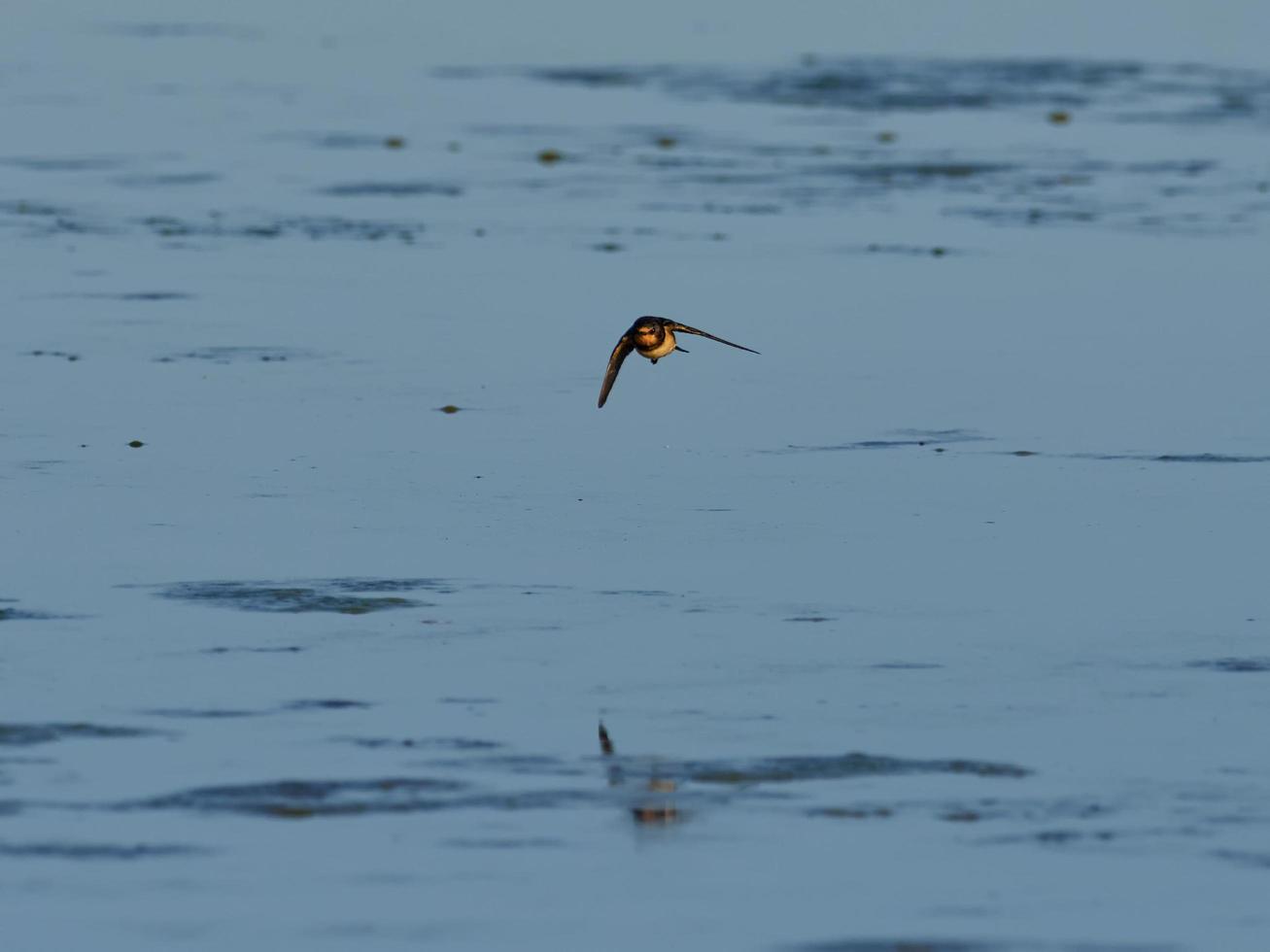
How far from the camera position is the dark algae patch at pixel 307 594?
9461mm

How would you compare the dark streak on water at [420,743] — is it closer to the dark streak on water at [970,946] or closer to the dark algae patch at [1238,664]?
the dark streak on water at [970,946]

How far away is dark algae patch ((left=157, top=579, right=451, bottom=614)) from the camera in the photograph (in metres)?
9.46

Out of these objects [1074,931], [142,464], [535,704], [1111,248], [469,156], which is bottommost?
[1074,931]

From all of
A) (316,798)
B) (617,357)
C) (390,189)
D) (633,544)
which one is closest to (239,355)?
(617,357)

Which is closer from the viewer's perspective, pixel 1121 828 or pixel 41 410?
pixel 1121 828

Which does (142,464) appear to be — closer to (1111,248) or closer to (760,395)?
(760,395)

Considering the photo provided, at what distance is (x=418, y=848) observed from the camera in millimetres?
7102

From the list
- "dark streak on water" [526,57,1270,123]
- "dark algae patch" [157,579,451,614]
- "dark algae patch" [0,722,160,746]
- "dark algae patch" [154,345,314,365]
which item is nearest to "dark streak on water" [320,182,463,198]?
"dark algae patch" [154,345,314,365]

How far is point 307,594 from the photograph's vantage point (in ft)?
31.5

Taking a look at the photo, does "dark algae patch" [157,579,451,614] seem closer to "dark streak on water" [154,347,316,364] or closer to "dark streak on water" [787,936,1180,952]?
"dark streak on water" [787,936,1180,952]

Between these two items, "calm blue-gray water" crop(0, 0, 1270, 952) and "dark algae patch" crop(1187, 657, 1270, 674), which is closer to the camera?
"calm blue-gray water" crop(0, 0, 1270, 952)

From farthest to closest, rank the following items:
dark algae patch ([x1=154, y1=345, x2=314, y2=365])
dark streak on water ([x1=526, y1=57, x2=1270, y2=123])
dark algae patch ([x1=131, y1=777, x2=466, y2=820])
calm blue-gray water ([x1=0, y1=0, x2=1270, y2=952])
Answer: dark streak on water ([x1=526, y1=57, x2=1270, y2=123])
dark algae patch ([x1=154, y1=345, x2=314, y2=365])
dark algae patch ([x1=131, y1=777, x2=466, y2=820])
calm blue-gray water ([x1=0, y1=0, x2=1270, y2=952])

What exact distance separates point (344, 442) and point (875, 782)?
507cm

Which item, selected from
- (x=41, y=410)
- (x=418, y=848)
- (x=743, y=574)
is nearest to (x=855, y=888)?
(x=418, y=848)
